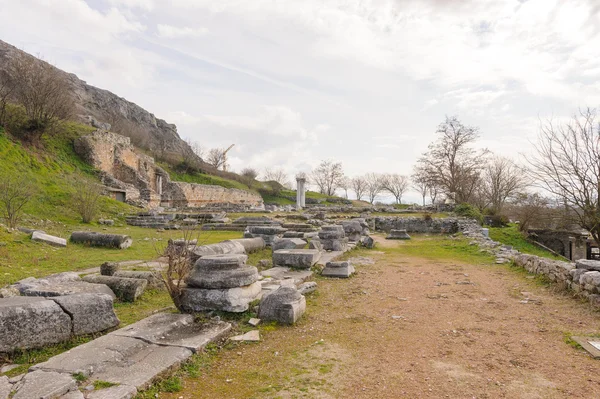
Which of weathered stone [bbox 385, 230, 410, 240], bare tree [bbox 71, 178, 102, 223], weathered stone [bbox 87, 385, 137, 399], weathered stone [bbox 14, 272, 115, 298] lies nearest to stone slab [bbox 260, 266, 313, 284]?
weathered stone [bbox 14, 272, 115, 298]

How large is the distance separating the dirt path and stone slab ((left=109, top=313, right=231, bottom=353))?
1.16 feet

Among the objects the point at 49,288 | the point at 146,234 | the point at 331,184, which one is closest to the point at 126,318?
the point at 49,288

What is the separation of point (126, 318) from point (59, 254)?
6.23 m

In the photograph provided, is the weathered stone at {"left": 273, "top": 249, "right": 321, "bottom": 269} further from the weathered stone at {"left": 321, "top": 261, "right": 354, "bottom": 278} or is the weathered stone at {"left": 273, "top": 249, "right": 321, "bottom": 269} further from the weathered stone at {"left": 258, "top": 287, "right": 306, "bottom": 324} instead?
the weathered stone at {"left": 258, "top": 287, "right": 306, "bottom": 324}

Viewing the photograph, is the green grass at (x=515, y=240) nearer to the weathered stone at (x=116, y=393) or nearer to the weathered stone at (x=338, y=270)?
the weathered stone at (x=338, y=270)

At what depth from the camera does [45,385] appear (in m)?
3.03

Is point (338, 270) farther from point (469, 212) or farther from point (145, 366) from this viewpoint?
point (469, 212)

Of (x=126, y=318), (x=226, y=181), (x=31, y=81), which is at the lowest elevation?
(x=126, y=318)

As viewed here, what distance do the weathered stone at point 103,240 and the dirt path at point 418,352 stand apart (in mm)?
7323

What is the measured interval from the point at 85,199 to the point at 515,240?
22778 millimetres

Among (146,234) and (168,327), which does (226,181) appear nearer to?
(146,234)

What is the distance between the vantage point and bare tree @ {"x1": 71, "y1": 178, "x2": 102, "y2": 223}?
57.6ft

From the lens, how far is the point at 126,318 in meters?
5.21

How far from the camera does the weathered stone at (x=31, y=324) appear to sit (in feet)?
12.2
